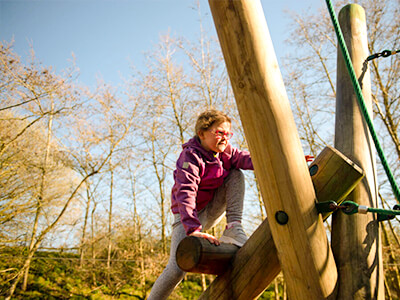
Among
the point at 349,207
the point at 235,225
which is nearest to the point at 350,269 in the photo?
the point at 349,207

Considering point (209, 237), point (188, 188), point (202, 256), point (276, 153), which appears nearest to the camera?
point (276, 153)

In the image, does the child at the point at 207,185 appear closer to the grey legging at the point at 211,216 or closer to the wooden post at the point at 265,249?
A: the grey legging at the point at 211,216

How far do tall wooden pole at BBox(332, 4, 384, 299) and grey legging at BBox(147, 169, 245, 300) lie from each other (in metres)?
0.56

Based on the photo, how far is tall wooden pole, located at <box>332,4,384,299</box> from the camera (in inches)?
45.3

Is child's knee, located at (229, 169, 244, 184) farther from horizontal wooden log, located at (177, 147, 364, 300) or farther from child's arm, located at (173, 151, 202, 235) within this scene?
horizontal wooden log, located at (177, 147, 364, 300)

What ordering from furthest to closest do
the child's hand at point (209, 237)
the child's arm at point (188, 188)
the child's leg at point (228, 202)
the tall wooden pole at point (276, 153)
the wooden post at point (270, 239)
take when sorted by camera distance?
the child's leg at point (228, 202) < the child's arm at point (188, 188) < the child's hand at point (209, 237) < the wooden post at point (270, 239) < the tall wooden pole at point (276, 153)

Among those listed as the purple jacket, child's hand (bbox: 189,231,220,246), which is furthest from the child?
child's hand (bbox: 189,231,220,246)

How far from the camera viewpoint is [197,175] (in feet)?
5.45

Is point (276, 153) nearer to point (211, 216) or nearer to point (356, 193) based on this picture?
point (356, 193)

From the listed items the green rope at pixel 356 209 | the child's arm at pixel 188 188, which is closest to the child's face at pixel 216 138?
the child's arm at pixel 188 188

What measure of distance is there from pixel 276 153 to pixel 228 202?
0.76 m

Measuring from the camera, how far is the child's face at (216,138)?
1769 mm

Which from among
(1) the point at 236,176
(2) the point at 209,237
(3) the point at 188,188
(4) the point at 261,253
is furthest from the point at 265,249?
(1) the point at 236,176

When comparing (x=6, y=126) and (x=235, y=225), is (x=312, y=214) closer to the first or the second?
(x=235, y=225)
